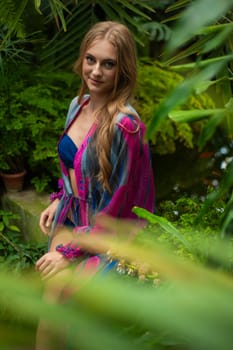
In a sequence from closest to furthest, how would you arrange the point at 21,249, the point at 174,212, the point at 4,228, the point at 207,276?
the point at 207,276 → the point at 174,212 → the point at 21,249 → the point at 4,228

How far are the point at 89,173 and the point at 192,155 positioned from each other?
2504 mm

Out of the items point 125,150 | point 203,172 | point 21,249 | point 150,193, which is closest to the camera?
point 125,150

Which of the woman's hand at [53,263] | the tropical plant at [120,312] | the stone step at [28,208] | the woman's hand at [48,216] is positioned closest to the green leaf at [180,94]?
the tropical plant at [120,312]

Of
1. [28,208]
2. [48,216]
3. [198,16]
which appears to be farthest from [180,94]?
[28,208]

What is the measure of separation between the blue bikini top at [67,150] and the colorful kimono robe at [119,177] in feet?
0.11

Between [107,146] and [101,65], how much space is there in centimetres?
24

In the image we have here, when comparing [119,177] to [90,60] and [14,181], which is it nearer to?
[90,60]

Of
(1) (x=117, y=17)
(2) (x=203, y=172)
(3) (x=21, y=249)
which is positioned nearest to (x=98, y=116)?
(3) (x=21, y=249)

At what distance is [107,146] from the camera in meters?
1.70

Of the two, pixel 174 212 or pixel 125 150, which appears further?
pixel 174 212

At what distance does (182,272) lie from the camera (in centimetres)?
35

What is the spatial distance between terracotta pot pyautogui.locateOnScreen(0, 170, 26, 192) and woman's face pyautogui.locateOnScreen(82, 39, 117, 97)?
4.41ft

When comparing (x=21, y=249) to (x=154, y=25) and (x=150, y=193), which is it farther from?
(x=154, y=25)

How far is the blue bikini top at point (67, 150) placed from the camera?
1.83 metres
